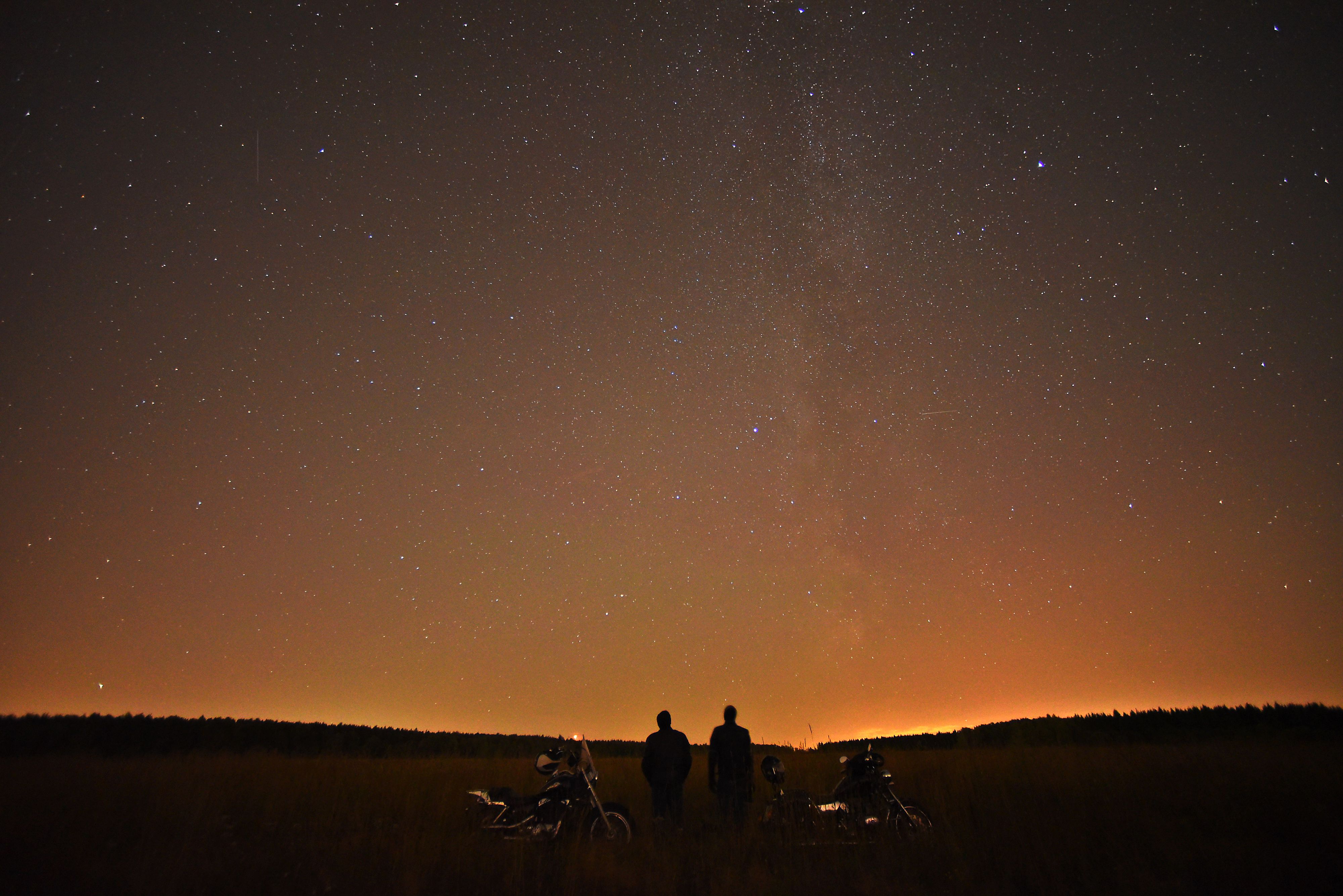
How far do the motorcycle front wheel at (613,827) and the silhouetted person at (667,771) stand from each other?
0.46 m

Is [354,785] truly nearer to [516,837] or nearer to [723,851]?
[516,837]

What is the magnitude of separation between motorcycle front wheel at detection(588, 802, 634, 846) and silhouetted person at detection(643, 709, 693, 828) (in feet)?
1.52

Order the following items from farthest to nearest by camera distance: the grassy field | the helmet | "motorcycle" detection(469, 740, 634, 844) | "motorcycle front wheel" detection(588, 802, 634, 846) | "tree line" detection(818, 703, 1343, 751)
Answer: "tree line" detection(818, 703, 1343, 751) → the helmet → "motorcycle" detection(469, 740, 634, 844) → "motorcycle front wheel" detection(588, 802, 634, 846) → the grassy field

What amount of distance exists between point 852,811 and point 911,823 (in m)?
0.65

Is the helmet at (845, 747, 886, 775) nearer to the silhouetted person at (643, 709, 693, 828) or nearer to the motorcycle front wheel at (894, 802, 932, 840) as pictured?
the motorcycle front wheel at (894, 802, 932, 840)

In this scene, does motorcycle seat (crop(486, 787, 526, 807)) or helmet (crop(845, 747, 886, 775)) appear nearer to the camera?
motorcycle seat (crop(486, 787, 526, 807))

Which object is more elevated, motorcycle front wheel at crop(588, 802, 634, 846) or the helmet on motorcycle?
the helmet on motorcycle

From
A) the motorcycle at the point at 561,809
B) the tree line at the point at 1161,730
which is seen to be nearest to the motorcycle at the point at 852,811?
the motorcycle at the point at 561,809

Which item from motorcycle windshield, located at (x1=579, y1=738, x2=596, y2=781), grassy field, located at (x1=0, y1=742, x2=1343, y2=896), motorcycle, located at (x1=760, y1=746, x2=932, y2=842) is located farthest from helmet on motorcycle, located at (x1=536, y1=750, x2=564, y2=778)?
motorcycle, located at (x1=760, y1=746, x2=932, y2=842)

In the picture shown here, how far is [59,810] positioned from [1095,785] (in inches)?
578

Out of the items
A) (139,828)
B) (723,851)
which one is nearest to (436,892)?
(723,851)

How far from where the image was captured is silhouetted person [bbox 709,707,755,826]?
28.2ft

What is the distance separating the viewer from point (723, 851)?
23.8 ft

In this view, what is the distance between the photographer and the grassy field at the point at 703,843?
6.32 meters
